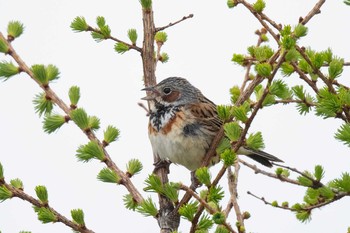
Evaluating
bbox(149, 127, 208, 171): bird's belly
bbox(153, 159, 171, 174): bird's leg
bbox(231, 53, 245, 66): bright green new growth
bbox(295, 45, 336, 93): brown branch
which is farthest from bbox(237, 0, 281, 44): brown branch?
bbox(149, 127, 208, 171): bird's belly

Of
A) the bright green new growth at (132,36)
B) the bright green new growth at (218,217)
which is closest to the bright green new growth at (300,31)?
the bright green new growth at (218,217)

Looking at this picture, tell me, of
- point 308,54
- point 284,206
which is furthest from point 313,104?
point 284,206

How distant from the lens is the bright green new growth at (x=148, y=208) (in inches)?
148

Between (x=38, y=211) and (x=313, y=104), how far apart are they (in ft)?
5.80

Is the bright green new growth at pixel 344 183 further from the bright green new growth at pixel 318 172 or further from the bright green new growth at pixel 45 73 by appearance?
the bright green new growth at pixel 45 73

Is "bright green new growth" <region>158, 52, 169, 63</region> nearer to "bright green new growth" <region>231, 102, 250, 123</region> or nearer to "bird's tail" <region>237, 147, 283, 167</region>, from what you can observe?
"bird's tail" <region>237, 147, 283, 167</region>

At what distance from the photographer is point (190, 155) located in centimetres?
537

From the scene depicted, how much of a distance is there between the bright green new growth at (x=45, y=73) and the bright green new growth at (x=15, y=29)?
1.39 feet

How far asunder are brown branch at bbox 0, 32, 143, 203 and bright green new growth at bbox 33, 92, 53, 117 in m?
0.05

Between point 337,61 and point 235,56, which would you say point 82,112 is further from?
point 337,61

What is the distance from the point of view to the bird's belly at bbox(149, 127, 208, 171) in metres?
5.29

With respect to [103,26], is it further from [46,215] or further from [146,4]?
[46,215]

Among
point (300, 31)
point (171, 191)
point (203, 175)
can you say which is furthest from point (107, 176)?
point (300, 31)

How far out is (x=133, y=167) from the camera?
4.18 meters
